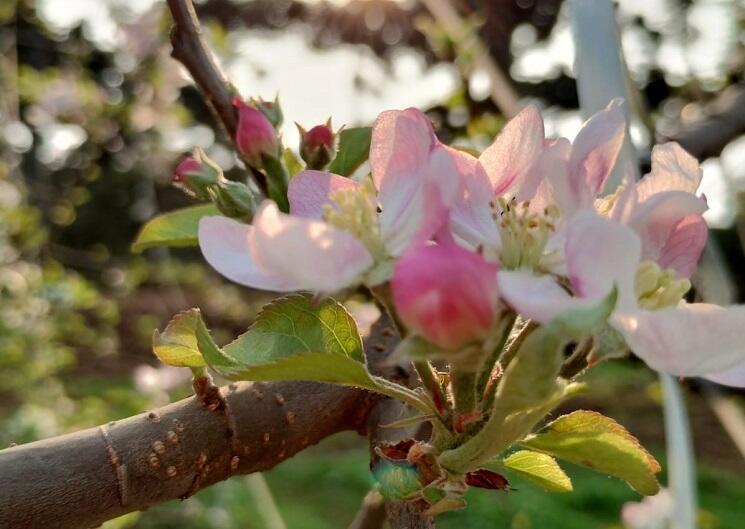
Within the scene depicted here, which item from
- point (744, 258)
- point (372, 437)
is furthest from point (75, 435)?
point (744, 258)

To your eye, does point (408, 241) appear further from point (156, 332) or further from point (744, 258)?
point (744, 258)

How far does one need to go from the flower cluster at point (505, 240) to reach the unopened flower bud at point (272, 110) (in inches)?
8.5

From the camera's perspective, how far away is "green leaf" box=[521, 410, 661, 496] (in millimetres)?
405

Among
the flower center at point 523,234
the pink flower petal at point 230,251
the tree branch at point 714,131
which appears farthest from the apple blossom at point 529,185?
the tree branch at point 714,131

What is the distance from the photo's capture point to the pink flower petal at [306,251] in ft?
1.12

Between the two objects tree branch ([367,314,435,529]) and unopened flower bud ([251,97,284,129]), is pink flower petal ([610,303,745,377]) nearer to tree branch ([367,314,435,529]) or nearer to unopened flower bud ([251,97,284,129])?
tree branch ([367,314,435,529])

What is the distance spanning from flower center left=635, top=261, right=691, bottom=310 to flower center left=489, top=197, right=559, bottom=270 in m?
0.05

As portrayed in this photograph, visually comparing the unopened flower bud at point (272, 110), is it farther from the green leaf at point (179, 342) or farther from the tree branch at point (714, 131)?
the tree branch at point (714, 131)

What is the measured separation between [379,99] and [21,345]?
137 cm

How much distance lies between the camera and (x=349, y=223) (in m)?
0.41

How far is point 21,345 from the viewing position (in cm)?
256

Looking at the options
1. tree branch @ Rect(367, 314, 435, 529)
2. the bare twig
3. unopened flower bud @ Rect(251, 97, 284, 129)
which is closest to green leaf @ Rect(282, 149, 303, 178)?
unopened flower bud @ Rect(251, 97, 284, 129)

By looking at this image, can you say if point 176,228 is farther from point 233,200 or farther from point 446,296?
point 446,296

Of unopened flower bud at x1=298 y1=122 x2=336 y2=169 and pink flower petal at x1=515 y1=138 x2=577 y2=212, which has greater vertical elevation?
pink flower petal at x1=515 y1=138 x2=577 y2=212
